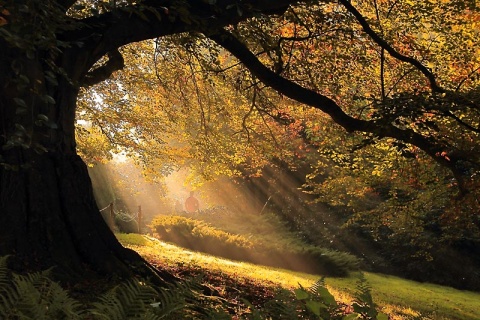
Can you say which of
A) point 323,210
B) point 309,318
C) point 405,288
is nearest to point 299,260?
point 405,288

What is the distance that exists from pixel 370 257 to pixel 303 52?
16.8 meters

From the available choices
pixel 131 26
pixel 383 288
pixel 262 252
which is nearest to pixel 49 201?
pixel 131 26

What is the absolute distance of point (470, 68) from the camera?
12.0m

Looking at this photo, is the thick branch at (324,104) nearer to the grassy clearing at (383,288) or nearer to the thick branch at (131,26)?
the thick branch at (131,26)

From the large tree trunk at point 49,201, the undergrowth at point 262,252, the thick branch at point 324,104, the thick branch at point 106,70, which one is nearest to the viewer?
the large tree trunk at point 49,201

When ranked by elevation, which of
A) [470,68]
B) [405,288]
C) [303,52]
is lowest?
[405,288]

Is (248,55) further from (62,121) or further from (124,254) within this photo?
(124,254)

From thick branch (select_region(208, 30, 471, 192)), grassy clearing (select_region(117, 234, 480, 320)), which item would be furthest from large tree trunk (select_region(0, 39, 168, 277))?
thick branch (select_region(208, 30, 471, 192))

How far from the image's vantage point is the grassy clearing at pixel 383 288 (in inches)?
454

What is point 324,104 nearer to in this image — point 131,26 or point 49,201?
point 131,26

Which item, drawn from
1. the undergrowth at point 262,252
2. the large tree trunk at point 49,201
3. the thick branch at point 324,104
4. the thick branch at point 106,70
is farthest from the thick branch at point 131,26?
the undergrowth at point 262,252

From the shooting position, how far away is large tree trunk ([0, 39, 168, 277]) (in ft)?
17.6

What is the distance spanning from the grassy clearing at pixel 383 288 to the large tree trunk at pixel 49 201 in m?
3.00

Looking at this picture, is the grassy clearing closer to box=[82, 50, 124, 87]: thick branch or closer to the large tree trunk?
the large tree trunk
